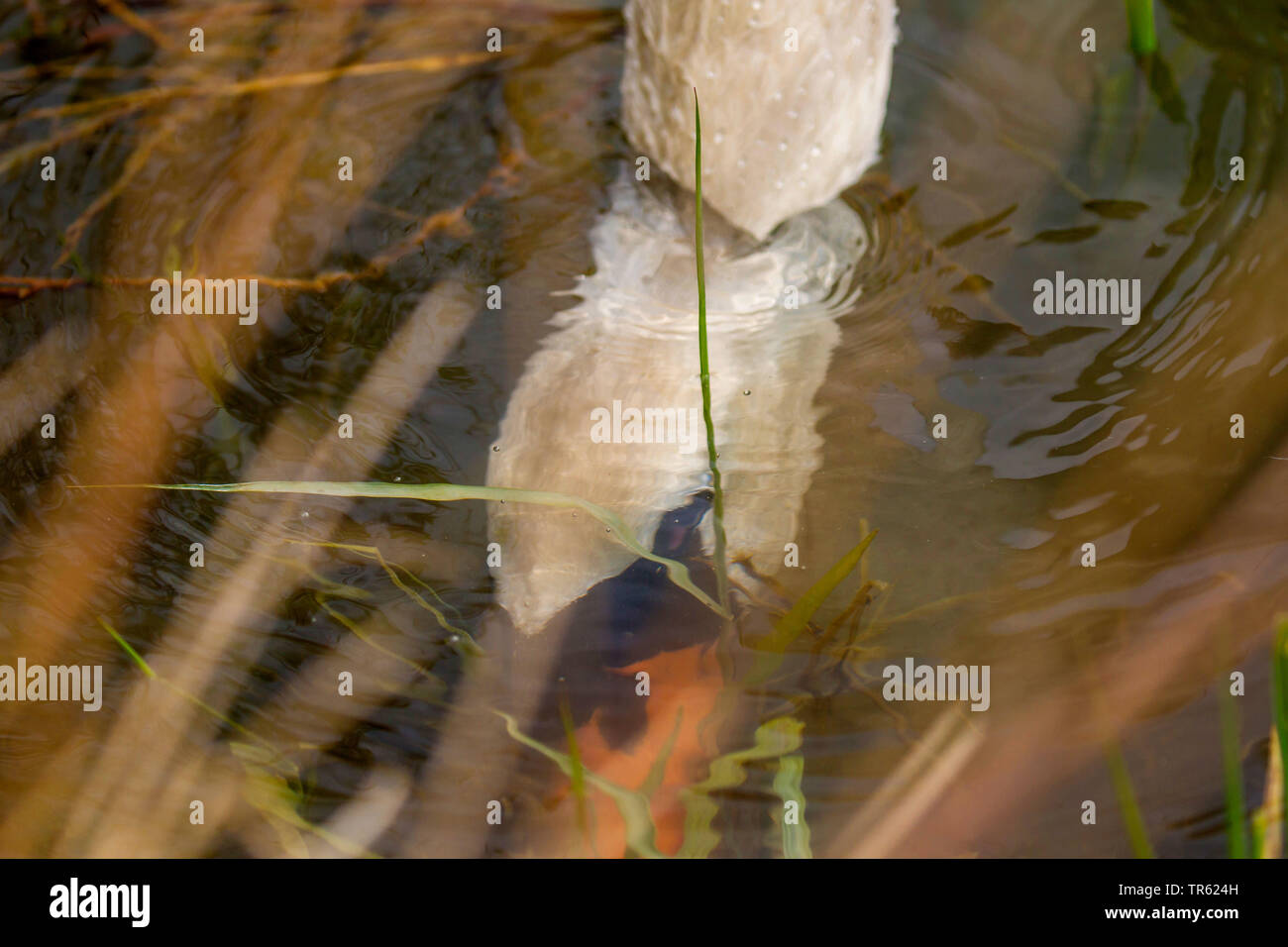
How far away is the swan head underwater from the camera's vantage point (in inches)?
55.5

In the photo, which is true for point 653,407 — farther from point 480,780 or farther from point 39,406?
point 39,406

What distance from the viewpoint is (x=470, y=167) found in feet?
5.59

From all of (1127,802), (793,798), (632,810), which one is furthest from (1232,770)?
(632,810)

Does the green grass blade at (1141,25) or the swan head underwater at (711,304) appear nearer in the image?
the swan head underwater at (711,304)

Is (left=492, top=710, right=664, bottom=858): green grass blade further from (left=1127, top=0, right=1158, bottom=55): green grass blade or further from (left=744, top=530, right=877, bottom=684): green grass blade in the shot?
(left=1127, top=0, right=1158, bottom=55): green grass blade

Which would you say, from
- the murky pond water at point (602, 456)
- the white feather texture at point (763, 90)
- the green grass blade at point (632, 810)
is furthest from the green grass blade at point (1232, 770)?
the white feather texture at point (763, 90)

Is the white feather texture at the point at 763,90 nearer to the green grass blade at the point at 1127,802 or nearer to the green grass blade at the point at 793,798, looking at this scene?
the green grass blade at the point at 793,798

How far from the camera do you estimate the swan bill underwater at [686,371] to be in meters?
1.39

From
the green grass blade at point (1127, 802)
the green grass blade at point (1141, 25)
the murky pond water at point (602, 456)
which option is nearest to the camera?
the green grass blade at point (1127, 802)

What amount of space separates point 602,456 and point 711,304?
32cm

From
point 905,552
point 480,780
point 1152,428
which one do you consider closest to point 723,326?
point 905,552

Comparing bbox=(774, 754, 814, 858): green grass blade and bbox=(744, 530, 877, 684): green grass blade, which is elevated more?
bbox=(744, 530, 877, 684): green grass blade

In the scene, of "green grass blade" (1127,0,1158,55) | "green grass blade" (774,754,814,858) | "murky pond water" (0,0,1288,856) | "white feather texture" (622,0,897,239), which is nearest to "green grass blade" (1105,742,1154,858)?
"murky pond water" (0,0,1288,856)
